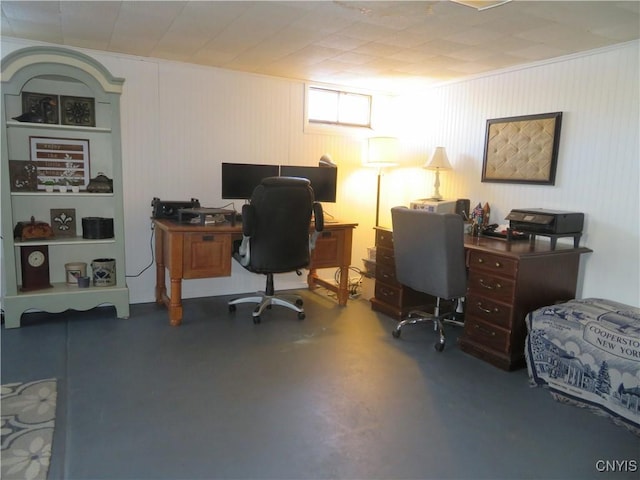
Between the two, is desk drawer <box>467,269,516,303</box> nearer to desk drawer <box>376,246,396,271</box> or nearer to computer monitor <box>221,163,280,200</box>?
desk drawer <box>376,246,396,271</box>

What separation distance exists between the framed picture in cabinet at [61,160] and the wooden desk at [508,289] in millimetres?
3087

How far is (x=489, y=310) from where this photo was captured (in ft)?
9.68

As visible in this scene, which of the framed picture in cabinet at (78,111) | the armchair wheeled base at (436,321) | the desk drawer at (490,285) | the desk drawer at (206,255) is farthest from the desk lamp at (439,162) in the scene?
the framed picture in cabinet at (78,111)

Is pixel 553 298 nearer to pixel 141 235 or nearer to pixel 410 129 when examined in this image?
pixel 410 129

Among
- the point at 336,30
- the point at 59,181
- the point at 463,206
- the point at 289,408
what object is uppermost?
the point at 336,30

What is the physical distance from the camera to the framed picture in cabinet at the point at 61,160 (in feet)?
11.6

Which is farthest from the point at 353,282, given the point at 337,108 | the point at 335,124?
the point at 337,108

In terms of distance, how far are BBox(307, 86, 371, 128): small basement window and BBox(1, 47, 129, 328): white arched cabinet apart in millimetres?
1921

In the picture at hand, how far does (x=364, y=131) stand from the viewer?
190 inches

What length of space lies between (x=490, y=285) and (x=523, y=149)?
1.24 meters

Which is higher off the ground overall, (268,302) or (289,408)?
(268,302)

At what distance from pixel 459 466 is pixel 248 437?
36.8 inches

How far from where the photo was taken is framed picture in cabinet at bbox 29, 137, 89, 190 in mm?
3523

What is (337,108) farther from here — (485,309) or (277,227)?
(485,309)
